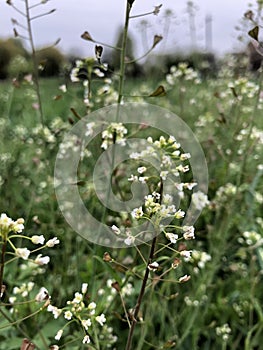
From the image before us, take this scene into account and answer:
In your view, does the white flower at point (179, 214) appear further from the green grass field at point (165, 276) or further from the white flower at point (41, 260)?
the green grass field at point (165, 276)

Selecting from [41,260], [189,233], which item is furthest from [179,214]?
[41,260]

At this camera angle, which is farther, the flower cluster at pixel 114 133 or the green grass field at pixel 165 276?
the green grass field at pixel 165 276

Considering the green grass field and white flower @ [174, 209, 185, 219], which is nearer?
white flower @ [174, 209, 185, 219]

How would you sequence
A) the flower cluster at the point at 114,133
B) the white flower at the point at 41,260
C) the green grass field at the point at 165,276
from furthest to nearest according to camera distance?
the green grass field at the point at 165,276 → the flower cluster at the point at 114,133 → the white flower at the point at 41,260

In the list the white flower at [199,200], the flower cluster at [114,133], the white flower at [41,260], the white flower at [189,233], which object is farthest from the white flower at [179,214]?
the white flower at [199,200]

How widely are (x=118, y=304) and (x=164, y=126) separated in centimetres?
139

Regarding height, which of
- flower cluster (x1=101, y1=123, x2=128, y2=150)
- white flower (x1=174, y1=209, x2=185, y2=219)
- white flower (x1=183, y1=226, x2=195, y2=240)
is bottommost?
flower cluster (x1=101, y1=123, x2=128, y2=150)

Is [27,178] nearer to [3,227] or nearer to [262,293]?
[262,293]

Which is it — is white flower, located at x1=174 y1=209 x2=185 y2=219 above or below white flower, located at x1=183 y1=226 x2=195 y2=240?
above

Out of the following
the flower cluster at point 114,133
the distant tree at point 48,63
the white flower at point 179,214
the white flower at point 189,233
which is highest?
the white flower at point 179,214

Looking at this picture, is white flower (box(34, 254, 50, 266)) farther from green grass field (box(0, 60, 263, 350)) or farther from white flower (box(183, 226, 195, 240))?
green grass field (box(0, 60, 263, 350))

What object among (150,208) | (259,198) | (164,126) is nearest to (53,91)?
(164,126)

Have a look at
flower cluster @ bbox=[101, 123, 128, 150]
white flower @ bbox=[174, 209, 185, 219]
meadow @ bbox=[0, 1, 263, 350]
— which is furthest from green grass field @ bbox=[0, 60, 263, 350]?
white flower @ bbox=[174, 209, 185, 219]

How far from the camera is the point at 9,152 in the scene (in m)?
2.22
